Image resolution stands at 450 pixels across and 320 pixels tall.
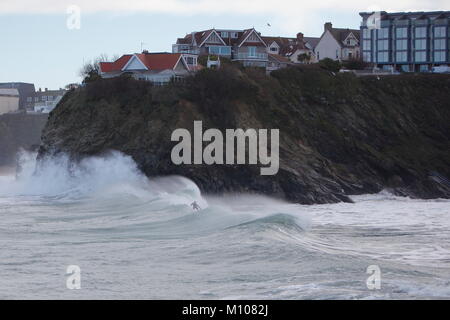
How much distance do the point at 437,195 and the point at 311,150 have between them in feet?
25.2

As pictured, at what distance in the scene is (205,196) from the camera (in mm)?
50531

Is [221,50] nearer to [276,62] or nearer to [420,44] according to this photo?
[276,62]

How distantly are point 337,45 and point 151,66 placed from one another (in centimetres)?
3256

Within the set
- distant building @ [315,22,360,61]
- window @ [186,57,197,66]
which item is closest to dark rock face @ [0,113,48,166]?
distant building @ [315,22,360,61]

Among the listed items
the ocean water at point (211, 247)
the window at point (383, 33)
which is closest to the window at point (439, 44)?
the window at point (383, 33)

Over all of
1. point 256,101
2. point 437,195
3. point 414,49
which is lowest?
point 437,195

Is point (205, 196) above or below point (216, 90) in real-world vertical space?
below

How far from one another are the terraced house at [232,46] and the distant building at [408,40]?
1618cm

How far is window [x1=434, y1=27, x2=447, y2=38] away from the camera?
89.9 metres

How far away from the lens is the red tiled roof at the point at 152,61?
6612cm

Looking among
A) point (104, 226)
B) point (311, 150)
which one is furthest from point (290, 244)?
point (311, 150)

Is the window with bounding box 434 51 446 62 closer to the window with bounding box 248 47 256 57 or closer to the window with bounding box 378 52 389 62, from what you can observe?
the window with bounding box 378 52 389 62

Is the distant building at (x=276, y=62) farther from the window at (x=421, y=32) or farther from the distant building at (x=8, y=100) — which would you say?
the distant building at (x=8, y=100)

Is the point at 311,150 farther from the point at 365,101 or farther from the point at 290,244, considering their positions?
the point at 290,244
